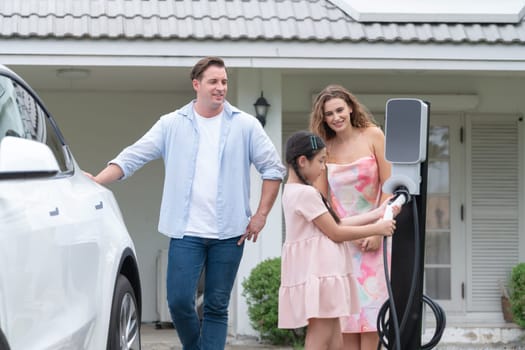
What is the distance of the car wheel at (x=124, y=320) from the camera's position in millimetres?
4848

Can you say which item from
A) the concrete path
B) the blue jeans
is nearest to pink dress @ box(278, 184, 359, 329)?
the blue jeans

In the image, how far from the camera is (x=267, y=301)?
9094mm

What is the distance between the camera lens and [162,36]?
8867 millimetres

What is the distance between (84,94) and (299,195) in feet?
19.4

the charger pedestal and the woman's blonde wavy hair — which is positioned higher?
the woman's blonde wavy hair

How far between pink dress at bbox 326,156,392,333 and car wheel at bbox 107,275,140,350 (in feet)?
3.64

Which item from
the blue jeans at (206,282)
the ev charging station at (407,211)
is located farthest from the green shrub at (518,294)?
the ev charging station at (407,211)

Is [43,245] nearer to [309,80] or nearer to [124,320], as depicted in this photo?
[124,320]

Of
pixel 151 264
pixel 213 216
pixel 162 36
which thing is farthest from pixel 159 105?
pixel 213 216

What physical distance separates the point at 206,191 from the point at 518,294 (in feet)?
16.2

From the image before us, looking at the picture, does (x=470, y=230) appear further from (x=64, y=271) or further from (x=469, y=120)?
(x=64, y=271)

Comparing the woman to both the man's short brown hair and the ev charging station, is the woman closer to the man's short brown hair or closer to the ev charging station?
the man's short brown hair

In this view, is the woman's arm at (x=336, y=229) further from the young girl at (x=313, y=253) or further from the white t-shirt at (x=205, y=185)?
the white t-shirt at (x=205, y=185)

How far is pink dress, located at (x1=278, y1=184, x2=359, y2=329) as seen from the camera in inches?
214
